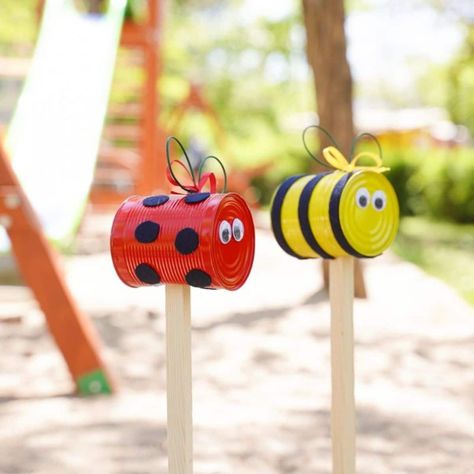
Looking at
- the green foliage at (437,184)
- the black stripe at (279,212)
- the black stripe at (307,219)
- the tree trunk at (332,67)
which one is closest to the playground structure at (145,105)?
the tree trunk at (332,67)

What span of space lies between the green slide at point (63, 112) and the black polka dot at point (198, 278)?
338 cm

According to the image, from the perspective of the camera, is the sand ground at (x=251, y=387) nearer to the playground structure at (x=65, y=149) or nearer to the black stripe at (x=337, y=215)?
the playground structure at (x=65, y=149)

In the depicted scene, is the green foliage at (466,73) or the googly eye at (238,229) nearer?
the googly eye at (238,229)

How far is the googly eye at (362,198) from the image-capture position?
8.00 ft

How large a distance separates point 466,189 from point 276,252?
520cm

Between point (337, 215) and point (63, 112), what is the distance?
16.9 feet

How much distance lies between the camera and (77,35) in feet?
28.0

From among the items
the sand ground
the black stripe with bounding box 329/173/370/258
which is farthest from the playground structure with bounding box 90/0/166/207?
the black stripe with bounding box 329/173/370/258

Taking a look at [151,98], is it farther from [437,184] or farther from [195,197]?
[195,197]

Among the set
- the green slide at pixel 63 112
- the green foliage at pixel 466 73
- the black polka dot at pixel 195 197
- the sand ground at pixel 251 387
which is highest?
the green foliage at pixel 466 73

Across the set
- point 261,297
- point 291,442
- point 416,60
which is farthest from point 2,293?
point 416,60

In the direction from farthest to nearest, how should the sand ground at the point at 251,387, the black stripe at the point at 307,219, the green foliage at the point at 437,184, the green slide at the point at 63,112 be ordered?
the green foliage at the point at 437,184, the green slide at the point at 63,112, the sand ground at the point at 251,387, the black stripe at the point at 307,219

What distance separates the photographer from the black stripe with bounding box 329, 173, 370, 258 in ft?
7.82

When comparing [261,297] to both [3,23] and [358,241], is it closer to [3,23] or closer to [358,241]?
[358,241]
